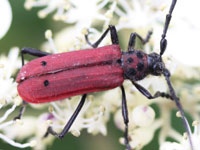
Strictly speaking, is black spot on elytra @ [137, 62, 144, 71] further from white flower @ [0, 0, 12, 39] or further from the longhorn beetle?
white flower @ [0, 0, 12, 39]

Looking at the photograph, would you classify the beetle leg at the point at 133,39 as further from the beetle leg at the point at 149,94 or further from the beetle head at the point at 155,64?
the beetle leg at the point at 149,94

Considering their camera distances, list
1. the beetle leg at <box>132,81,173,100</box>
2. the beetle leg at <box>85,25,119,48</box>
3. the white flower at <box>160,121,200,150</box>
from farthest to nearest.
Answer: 1. the beetle leg at <box>85,25,119,48</box>
2. the beetle leg at <box>132,81,173,100</box>
3. the white flower at <box>160,121,200,150</box>

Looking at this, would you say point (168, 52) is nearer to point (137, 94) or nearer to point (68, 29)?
point (137, 94)

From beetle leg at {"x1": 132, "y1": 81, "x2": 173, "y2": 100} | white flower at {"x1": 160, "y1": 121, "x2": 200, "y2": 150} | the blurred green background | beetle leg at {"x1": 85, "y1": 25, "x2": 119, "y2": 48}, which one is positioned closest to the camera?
white flower at {"x1": 160, "y1": 121, "x2": 200, "y2": 150}

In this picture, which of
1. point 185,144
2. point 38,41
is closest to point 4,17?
point 38,41

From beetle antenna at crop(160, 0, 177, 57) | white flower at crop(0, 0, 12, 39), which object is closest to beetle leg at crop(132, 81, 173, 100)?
beetle antenna at crop(160, 0, 177, 57)

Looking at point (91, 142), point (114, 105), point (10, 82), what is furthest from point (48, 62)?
point (91, 142)
